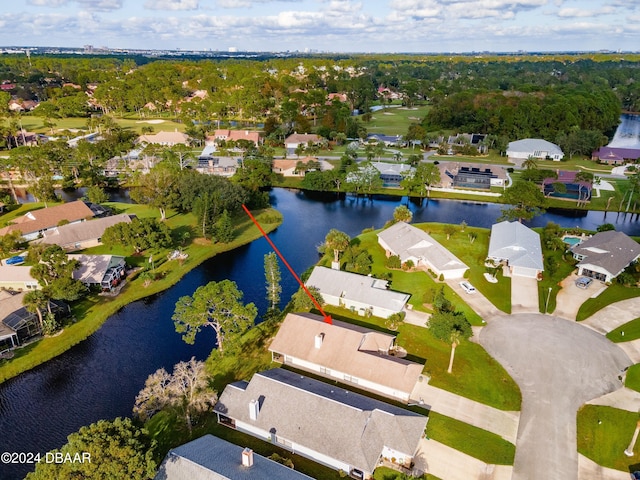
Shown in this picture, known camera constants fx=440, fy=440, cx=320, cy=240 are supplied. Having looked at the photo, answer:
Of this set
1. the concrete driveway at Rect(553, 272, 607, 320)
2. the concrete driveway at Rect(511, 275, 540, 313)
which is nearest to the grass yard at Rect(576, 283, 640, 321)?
the concrete driveway at Rect(553, 272, 607, 320)

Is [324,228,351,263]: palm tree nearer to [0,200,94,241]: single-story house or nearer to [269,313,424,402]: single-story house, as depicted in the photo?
[269,313,424,402]: single-story house

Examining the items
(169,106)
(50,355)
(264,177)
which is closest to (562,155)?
(264,177)

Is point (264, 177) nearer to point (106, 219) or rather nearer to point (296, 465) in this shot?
point (106, 219)

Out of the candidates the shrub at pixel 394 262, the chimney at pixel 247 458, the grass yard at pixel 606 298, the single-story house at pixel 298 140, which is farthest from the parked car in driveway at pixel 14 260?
the single-story house at pixel 298 140

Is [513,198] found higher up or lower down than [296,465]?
higher up

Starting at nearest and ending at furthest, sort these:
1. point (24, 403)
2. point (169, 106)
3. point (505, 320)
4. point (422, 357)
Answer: point (24, 403), point (422, 357), point (505, 320), point (169, 106)

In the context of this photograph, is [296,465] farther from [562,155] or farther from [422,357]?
[562,155]

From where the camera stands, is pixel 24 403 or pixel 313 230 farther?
pixel 313 230

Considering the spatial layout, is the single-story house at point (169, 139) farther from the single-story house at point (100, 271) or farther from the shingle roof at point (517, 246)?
the shingle roof at point (517, 246)

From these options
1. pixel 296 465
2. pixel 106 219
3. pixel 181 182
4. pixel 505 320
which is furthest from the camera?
pixel 181 182
